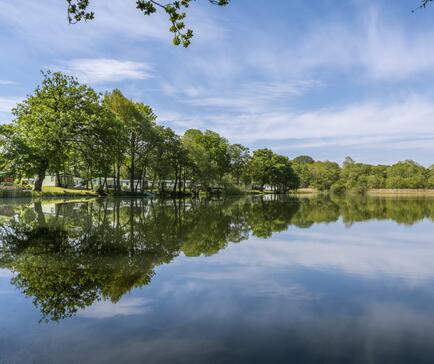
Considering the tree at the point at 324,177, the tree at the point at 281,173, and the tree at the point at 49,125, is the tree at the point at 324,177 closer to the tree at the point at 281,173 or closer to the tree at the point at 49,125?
the tree at the point at 281,173

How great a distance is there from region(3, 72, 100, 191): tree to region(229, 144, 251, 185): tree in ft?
171

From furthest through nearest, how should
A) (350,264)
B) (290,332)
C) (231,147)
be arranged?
(231,147) → (350,264) → (290,332)

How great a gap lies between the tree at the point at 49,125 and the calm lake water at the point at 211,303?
31.2 m

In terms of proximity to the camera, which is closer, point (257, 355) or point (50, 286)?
point (257, 355)

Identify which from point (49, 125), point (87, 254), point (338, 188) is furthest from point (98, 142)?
point (338, 188)

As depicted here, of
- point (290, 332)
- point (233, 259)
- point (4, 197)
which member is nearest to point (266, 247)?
point (233, 259)

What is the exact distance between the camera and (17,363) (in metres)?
3.73

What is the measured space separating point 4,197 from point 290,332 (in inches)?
1587

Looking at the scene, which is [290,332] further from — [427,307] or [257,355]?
[427,307]

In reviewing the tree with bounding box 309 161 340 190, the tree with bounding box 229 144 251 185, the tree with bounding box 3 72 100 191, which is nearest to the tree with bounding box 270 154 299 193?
the tree with bounding box 229 144 251 185

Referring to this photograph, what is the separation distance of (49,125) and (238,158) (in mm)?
58481

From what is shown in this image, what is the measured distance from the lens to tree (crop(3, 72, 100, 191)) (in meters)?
39.4

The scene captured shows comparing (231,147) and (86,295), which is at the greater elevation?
(231,147)

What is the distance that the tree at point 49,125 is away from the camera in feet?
129
